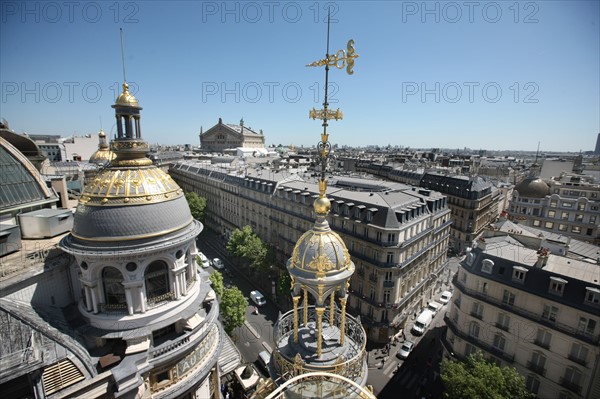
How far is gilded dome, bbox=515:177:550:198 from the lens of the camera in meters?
73.5

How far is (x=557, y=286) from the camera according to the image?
2945 centimetres

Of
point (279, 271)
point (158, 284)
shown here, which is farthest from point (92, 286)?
point (279, 271)

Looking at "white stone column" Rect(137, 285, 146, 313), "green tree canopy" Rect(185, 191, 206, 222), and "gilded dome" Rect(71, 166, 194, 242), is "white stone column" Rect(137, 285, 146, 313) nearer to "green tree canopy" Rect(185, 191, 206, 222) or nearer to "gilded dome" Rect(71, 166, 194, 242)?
"gilded dome" Rect(71, 166, 194, 242)

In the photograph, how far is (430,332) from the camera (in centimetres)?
4706

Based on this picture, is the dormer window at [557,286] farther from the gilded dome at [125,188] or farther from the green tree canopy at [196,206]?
the green tree canopy at [196,206]

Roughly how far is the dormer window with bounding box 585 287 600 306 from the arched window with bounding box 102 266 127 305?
39149 mm

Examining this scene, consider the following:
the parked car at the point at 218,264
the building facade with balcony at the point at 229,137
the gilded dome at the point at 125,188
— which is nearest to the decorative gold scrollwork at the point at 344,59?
the gilded dome at the point at 125,188

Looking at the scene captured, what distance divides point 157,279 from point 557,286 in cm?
3633

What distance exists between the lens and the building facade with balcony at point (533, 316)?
28.0 metres

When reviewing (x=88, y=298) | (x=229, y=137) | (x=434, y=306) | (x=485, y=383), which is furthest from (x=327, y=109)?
(x=229, y=137)

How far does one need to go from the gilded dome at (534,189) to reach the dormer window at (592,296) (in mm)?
56355

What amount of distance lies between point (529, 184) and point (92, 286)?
89.8 m

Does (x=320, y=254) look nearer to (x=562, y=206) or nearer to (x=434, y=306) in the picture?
(x=434, y=306)

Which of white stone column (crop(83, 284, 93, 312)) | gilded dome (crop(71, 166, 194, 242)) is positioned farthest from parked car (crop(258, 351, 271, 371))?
gilded dome (crop(71, 166, 194, 242))
